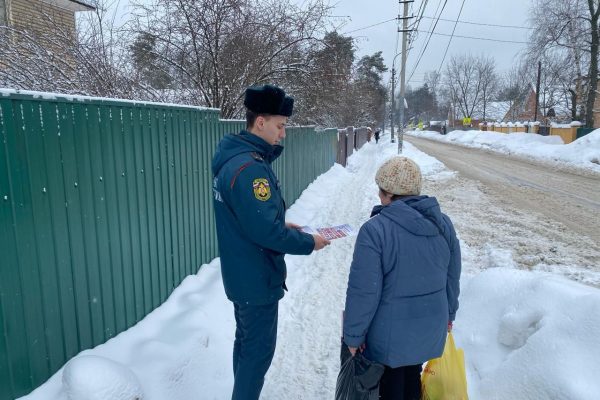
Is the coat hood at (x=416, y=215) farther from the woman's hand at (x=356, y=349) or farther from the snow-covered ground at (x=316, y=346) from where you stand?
the snow-covered ground at (x=316, y=346)

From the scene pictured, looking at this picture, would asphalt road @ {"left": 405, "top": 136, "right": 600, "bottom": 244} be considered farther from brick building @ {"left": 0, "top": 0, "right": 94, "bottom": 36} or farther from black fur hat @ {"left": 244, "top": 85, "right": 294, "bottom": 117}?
brick building @ {"left": 0, "top": 0, "right": 94, "bottom": 36}

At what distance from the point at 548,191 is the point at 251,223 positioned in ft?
40.5

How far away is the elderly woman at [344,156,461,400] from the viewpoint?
77.8 inches

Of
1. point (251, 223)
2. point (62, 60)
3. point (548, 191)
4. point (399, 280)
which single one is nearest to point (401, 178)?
point (399, 280)

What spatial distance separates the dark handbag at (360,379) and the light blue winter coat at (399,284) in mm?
53

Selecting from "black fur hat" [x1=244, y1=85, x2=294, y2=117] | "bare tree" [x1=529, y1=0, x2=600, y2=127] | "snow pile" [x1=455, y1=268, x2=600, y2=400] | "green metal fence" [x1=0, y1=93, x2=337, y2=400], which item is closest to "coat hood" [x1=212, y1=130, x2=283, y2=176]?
"black fur hat" [x1=244, y1=85, x2=294, y2=117]

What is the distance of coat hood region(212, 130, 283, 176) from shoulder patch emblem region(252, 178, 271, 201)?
202 millimetres

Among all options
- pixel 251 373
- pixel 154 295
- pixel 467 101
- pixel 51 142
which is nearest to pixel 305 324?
pixel 154 295

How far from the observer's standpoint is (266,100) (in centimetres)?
222

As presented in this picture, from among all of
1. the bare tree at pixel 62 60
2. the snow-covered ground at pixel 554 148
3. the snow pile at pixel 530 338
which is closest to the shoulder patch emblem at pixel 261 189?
the snow pile at pixel 530 338

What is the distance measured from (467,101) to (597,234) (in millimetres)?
80601

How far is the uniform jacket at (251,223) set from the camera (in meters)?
2.07

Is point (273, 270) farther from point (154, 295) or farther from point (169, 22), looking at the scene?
point (169, 22)

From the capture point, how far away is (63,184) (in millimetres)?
2576
